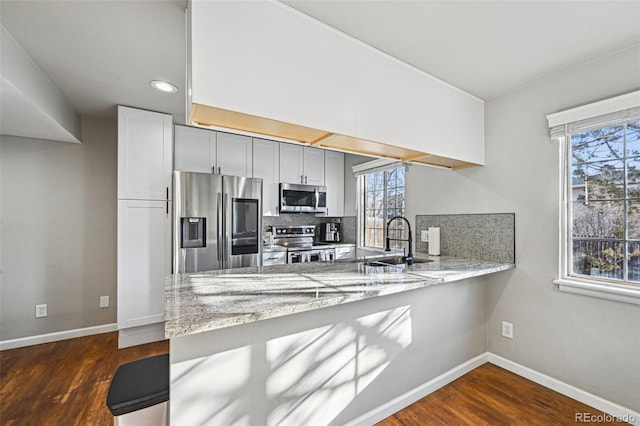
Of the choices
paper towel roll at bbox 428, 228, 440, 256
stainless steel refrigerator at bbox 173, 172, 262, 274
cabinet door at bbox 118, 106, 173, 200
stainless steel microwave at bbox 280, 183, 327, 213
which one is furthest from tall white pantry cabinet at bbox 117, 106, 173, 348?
paper towel roll at bbox 428, 228, 440, 256

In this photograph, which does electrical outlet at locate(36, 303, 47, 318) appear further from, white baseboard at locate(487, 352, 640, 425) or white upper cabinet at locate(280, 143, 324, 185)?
white baseboard at locate(487, 352, 640, 425)

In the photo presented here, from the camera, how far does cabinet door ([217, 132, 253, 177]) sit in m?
3.43

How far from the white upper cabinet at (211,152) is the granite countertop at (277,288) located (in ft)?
6.27

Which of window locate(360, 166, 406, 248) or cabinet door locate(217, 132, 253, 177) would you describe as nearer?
cabinet door locate(217, 132, 253, 177)

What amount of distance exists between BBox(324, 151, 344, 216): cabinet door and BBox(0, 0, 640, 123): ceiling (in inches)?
92.0

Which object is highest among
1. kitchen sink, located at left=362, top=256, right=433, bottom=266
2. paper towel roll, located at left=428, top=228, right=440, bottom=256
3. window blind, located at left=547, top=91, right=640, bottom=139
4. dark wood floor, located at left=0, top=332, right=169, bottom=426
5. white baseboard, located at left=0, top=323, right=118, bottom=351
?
window blind, located at left=547, top=91, right=640, bottom=139

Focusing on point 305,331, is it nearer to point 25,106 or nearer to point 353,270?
point 353,270

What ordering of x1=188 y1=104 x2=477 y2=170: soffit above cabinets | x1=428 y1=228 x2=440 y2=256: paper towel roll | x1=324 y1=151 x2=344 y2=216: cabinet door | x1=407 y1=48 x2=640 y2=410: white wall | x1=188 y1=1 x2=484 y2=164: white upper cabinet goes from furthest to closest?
x1=324 y1=151 x2=344 y2=216: cabinet door < x1=428 y1=228 x2=440 y2=256: paper towel roll < x1=407 y1=48 x2=640 y2=410: white wall < x1=188 y1=104 x2=477 y2=170: soffit above cabinets < x1=188 y1=1 x2=484 y2=164: white upper cabinet

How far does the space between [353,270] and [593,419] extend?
Result: 1.75 metres

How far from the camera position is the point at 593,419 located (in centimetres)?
175

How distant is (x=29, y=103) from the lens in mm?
2029

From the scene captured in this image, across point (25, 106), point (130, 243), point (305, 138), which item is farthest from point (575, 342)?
point (25, 106)

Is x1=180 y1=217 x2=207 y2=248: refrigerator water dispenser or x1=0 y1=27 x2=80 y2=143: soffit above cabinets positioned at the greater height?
x1=0 y1=27 x2=80 y2=143: soffit above cabinets

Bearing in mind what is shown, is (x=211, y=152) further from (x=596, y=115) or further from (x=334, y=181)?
(x=596, y=115)
